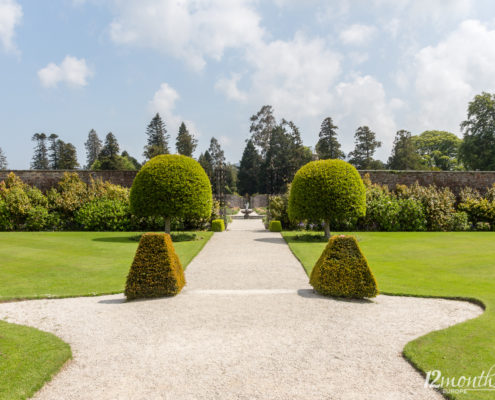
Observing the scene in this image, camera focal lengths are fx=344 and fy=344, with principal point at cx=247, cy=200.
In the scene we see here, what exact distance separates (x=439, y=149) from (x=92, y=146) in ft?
255

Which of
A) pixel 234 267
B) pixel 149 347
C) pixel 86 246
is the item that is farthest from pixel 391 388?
pixel 86 246

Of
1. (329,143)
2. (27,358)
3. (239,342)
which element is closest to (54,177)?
(27,358)

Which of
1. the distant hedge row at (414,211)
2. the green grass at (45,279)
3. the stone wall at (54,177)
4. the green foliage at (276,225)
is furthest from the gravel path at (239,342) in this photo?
the stone wall at (54,177)

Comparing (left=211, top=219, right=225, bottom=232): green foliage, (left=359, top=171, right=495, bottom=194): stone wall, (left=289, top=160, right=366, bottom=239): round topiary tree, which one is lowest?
(left=211, top=219, right=225, bottom=232): green foliage

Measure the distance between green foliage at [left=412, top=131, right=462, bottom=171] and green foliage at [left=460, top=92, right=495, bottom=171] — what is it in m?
17.5

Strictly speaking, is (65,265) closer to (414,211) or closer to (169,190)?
(169,190)

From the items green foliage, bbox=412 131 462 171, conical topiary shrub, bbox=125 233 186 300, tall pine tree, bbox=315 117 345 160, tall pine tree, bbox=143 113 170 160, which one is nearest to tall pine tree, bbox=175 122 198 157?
tall pine tree, bbox=143 113 170 160

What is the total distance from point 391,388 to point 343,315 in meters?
2.11

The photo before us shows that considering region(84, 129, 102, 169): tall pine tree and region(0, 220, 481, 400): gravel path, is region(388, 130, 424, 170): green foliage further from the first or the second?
region(84, 129, 102, 169): tall pine tree

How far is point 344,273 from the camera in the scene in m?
6.38

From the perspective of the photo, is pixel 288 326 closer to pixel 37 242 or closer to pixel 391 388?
pixel 391 388

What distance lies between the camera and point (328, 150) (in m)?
53.2

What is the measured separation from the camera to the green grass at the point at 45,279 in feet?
12.0

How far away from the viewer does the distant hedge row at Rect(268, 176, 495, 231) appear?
18.8m
